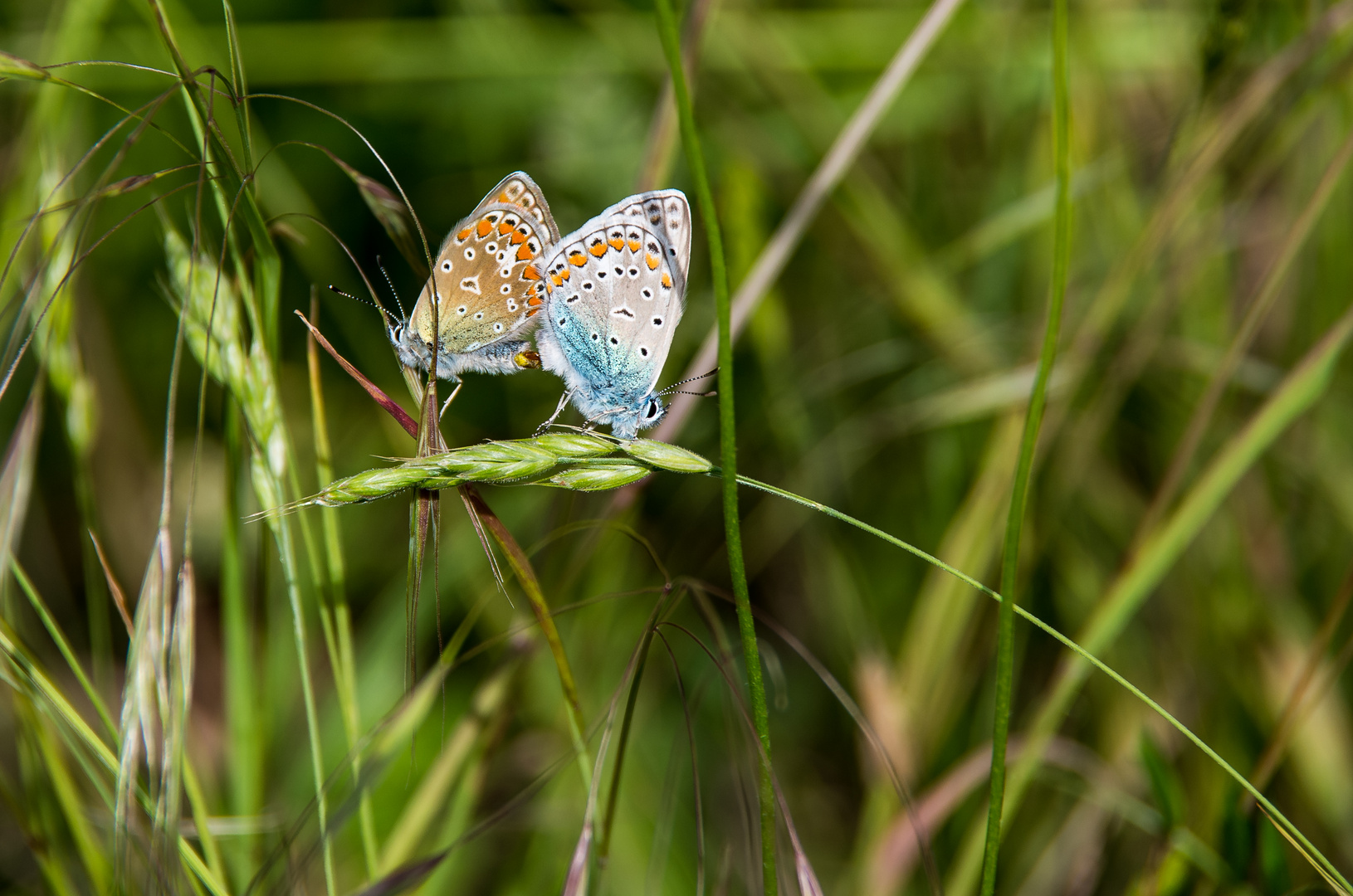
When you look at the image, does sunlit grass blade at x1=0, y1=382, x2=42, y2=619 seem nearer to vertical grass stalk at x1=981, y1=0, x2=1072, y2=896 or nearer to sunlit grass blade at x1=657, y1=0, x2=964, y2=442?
sunlit grass blade at x1=657, y1=0, x2=964, y2=442

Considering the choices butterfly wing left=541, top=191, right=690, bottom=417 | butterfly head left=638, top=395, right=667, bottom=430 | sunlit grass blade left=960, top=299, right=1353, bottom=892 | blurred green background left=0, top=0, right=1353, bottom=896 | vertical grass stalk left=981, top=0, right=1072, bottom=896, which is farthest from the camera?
butterfly head left=638, top=395, right=667, bottom=430

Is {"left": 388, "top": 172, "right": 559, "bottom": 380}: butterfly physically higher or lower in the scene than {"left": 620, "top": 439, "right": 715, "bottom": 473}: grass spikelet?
higher

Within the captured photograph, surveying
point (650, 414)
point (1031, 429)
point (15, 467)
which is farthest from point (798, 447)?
point (15, 467)

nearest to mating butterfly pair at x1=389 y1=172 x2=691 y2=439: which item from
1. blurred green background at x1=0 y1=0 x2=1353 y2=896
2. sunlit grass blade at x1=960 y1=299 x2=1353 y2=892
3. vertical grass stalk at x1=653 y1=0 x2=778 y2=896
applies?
blurred green background at x1=0 y1=0 x2=1353 y2=896

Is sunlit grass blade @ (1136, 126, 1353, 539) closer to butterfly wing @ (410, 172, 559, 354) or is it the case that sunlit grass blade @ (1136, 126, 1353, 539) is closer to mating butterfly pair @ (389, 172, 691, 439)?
mating butterfly pair @ (389, 172, 691, 439)

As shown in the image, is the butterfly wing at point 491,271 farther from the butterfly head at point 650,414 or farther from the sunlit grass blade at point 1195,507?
the sunlit grass blade at point 1195,507

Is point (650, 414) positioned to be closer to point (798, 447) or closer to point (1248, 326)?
point (798, 447)

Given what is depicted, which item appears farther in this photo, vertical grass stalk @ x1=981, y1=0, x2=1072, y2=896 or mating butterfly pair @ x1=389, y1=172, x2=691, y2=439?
mating butterfly pair @ x1=389, y1=172, x2=691, y2=439

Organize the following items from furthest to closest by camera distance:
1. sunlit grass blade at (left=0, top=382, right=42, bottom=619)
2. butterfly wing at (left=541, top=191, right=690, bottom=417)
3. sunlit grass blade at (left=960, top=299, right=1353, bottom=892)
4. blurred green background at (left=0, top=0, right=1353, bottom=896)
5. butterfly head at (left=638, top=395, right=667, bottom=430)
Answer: butterfly head at (left=638, top=395, right=667, bottom=430)
butterfly wing at (left=541, top=191, right=690, bottom=417)
blurred green background at (left=0, top=0, right=1353, bottom=896)
sunlit grass blade at (left=960, top=299, right=1353, bottom=892)
sunlit grass blade at (left=0, top=382, right=42, bottom=619)
